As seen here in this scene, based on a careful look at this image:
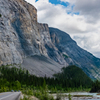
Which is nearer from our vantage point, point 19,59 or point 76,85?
point 76,85

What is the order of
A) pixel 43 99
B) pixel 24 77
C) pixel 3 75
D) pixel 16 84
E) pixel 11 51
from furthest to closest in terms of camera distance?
pixel 11 51 < pixel 24 77 < pixel 3 75 < pixel 16 84 < pixel 43 99

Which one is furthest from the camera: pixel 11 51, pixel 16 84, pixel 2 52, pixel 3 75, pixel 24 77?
pixel 11 51

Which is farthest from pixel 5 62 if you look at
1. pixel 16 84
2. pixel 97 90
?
pixel 97 90

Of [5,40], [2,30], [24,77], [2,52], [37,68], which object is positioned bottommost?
[24,77]

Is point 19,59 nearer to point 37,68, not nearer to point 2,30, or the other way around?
point 37,68

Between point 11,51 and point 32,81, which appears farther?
point 11,51

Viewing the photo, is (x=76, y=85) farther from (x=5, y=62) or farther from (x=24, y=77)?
(x=5, y=62)

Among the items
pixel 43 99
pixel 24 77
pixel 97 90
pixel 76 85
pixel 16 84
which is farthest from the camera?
pixel 76 85

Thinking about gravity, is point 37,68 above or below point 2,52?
below

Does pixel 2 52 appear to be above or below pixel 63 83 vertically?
A: above

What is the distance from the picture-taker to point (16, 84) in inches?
4355

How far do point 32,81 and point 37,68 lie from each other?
63.7 metres

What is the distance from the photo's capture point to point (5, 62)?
175250 mm

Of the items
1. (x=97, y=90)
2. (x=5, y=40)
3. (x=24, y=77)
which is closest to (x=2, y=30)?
(x=5, y=40)
